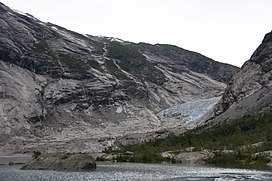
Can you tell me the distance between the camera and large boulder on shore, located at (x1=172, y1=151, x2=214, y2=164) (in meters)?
136

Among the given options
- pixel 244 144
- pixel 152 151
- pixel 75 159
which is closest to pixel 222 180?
pixel 75 159

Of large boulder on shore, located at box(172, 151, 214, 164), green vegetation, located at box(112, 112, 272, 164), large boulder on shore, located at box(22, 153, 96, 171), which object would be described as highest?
green vegetation, located at box(112, 112, 272, 164)

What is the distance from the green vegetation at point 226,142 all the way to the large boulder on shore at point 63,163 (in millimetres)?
37044

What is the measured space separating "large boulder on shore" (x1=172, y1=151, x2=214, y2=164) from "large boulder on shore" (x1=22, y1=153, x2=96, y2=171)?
3531cm

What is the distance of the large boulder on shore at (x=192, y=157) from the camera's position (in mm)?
136350

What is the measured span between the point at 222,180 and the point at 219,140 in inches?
3583

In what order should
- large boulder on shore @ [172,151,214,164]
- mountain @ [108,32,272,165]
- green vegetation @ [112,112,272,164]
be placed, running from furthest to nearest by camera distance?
large boulder on shore @ [172,151,214,164], green vegetation @ [112,112,272,164], mountain @ [108,32,272,165]

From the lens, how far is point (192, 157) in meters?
140

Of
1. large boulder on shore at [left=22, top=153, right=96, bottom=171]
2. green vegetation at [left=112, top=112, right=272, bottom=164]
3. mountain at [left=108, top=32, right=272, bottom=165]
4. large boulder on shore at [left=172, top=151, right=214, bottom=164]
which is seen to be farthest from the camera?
large boulder on shore at [left=172, top=151, right=214, bottom=164]

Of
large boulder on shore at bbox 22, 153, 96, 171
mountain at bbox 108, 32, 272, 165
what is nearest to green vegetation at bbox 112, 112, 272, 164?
mountain at bbox 108, 32, 272, 165

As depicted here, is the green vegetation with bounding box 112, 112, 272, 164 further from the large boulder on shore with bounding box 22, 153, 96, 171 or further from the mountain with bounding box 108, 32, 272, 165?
the large boulder on shore with bounding box 22, 153, 96, 171

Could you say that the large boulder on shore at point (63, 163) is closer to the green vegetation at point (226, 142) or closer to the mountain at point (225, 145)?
the mountain at point (225, 145)

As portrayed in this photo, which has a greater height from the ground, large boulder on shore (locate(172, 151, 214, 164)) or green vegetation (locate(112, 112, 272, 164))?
green vegetation (locate(112, 112, 272, 164))

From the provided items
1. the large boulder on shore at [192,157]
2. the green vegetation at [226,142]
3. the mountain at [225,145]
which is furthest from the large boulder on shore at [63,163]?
the green vegetation at [226,142]
